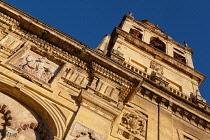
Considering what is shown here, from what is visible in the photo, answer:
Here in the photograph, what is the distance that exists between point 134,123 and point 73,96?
2.52 meters

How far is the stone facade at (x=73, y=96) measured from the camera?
6.58 m

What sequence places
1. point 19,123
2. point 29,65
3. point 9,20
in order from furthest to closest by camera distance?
1. point 9,20
2. point 29,65
3. point 19,123

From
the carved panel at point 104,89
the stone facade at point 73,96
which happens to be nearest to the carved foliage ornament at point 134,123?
the stone facade at point 73,96

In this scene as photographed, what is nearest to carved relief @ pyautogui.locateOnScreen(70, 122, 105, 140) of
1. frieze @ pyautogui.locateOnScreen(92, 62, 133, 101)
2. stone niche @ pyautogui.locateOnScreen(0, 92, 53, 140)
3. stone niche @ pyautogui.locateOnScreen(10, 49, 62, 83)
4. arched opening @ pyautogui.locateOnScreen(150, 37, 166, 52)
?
stone niche @ pyautogui.locateOnScreen(0, 92, 53, 140)

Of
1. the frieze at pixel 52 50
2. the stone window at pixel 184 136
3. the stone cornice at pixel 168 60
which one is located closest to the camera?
the frieze at pixel 52 50

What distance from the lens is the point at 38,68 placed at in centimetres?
804

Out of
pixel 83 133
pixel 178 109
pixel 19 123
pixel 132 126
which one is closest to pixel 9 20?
pixel 19 123

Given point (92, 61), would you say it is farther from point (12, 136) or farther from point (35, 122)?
point (12, 136)

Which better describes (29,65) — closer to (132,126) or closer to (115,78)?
(115,78)

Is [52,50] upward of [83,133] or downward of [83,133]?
upward

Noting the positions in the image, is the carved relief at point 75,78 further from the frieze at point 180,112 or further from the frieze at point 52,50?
the frieze at point 180,112

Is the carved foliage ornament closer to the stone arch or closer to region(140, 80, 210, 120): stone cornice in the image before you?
region(140, 80, 210, 120): stone cornice

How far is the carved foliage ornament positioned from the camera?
861 centimetres

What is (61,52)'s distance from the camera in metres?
9.11
